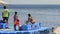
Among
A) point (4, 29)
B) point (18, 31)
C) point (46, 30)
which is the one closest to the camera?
point (18, 31)

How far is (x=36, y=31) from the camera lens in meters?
20.0

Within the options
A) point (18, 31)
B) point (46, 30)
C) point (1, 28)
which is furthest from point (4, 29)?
point (46, 30)

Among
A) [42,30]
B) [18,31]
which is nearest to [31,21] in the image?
[42,30]

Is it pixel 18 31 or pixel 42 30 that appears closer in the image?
pixel 18 31

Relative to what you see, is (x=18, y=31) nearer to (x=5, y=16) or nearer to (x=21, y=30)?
(x=21, y=30)

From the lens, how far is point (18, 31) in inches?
763

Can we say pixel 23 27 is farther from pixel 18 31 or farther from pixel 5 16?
pixel 5 16

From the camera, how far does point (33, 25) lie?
67.2 feet

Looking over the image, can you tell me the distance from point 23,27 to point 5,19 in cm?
242

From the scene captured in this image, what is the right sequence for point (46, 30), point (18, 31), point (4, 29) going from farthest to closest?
1. point (46, 30)
2. point (4, 29)
3. point (18, 31)
